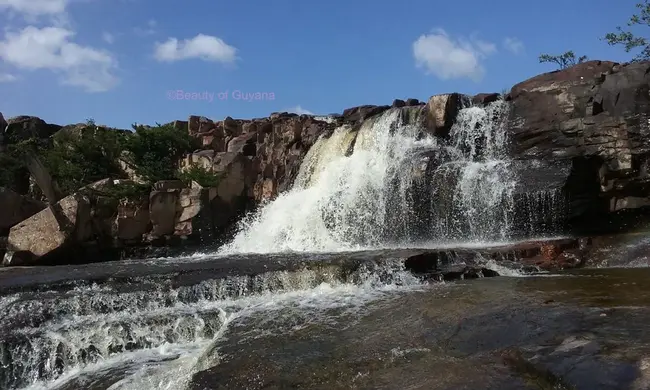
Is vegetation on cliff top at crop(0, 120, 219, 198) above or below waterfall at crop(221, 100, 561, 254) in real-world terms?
above

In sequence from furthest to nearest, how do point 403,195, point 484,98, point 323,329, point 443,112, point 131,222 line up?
point 131,222
point 484,98
point 443,112
point 403,195
point 323,329

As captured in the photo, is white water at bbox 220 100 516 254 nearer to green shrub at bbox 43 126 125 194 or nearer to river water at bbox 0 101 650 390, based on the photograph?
river water at bbox 0 101 650 390

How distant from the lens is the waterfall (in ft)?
42.0

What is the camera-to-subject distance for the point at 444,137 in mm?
15797

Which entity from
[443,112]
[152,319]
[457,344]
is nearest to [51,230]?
[152,319]

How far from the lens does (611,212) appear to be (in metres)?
12.9

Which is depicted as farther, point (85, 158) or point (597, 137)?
point (85, 158)

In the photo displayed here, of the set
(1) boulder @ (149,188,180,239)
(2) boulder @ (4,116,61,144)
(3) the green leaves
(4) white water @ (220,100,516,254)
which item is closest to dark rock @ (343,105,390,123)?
(4) white water @ (220,100,516,254)

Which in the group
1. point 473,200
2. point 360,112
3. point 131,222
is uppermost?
point 360,112

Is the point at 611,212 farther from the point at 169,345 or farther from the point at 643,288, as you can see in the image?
the point at 169,345

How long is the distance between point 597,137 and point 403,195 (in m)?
5.06

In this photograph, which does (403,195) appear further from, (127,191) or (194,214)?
(127,191)

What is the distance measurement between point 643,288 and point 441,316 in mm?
2846

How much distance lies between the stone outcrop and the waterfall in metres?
0.91
